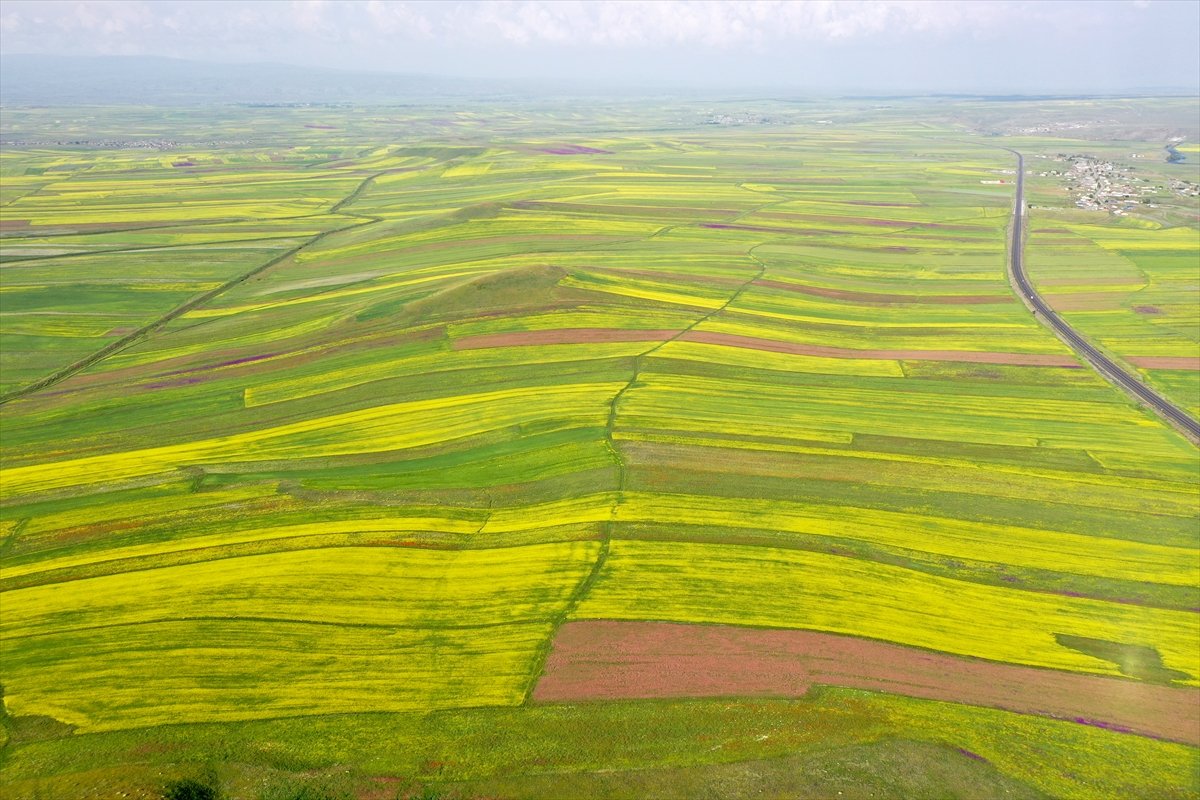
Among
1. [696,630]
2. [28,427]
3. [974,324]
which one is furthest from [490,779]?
[974,324]

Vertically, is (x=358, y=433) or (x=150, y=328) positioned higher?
(x=150, y=328)

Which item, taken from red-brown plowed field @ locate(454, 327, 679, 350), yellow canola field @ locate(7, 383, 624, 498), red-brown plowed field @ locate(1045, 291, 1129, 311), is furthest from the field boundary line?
red-brown plowed field @ locate(1045, 291, 1129, 311)

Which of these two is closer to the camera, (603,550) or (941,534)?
(603,550)

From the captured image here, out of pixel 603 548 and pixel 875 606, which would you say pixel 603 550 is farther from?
pixel 875 606

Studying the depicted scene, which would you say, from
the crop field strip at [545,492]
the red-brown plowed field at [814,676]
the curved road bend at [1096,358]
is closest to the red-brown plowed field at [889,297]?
the crop field strip at [545,492]

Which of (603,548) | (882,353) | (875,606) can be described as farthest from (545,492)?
(882,353)

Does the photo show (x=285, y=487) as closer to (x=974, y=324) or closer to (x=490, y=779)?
(x=490, y=779)

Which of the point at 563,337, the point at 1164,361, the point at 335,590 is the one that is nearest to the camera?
the point at 335,590
